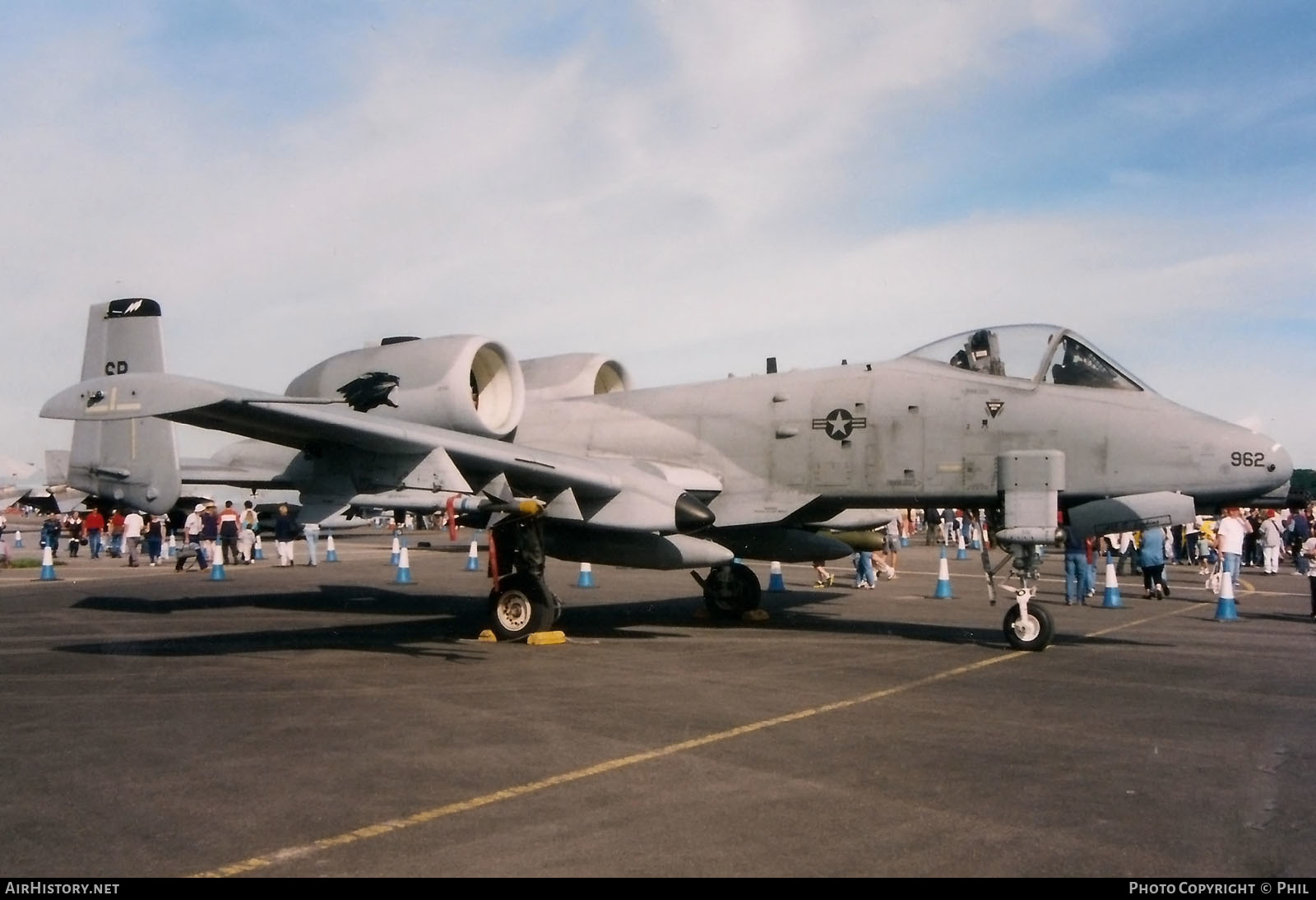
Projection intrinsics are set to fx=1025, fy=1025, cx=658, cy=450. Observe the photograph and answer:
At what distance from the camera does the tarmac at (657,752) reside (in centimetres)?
445

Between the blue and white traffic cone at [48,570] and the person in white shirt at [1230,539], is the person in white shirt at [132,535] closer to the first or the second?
the blue and white traffic cone at [48,570]

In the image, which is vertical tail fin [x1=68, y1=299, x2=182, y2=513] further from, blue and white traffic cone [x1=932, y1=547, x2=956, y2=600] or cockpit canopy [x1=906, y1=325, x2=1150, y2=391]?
Result: blue and white traffic cone [x1=932, y1=547, x2=956, y2=600]

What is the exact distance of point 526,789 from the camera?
545cm

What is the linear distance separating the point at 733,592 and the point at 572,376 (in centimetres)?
391

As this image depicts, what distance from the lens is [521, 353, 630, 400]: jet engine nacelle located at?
15.0m

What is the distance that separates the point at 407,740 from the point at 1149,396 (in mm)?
8450

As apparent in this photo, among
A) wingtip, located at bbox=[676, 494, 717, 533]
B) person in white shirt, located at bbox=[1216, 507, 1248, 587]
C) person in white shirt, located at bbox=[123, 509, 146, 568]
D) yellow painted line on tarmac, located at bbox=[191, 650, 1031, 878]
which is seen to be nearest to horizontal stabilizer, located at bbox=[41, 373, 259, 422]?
wingtip, located at bbox=[676, 494, 717, 533]

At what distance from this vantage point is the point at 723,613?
14.3 meters

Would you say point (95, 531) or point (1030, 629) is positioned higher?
point (95, 531)

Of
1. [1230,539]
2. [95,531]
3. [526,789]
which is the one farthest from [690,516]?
[95,531]

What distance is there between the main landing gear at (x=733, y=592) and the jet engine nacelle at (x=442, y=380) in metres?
3.66

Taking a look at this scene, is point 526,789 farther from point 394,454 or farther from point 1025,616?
point 1025,616

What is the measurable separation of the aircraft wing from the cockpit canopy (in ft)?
11.7

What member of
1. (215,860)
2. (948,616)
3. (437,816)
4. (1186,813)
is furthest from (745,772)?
(948,616)
